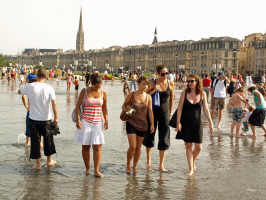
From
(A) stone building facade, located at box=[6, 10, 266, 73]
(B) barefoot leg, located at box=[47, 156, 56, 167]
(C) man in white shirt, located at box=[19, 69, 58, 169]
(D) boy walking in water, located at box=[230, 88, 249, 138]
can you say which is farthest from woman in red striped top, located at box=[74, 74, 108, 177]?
(A) stone building facade, located at box=[6, 10, 266, 73]

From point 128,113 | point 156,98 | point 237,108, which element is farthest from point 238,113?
point 128,113

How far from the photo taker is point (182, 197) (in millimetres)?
5574

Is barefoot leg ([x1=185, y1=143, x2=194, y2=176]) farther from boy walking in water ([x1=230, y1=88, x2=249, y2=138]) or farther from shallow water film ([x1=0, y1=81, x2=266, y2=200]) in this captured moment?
boy walking in water ([x1=230, y1=88, x2=249, y2=138])

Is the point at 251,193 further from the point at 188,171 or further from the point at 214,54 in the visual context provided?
the point at 214,54

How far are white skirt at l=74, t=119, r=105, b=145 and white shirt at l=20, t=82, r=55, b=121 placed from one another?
2.28 feet

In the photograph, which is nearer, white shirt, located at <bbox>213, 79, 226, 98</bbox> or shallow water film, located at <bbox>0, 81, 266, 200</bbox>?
shallow water film, located at <bbox>0, 81, 266, 200</bbox>

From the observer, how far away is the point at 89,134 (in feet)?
20.9

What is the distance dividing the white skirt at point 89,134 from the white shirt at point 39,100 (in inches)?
27.3

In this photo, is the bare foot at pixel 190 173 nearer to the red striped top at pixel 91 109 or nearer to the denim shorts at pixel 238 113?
the red striped top at pixel 91 109

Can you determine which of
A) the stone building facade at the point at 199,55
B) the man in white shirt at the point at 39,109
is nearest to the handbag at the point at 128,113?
the man in white shirt at the point at 39,109

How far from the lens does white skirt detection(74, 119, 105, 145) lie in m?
6.36

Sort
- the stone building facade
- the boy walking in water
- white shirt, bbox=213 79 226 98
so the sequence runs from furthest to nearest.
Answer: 1. the stone building facade
2. white shirt, bbox=213 79 226 98
3. the boy walking in water

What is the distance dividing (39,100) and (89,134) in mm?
969

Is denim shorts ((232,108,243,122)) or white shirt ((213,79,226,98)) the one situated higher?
white shirt ((213,79,226,98))
